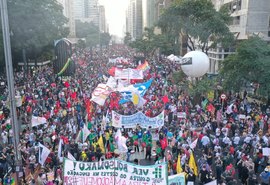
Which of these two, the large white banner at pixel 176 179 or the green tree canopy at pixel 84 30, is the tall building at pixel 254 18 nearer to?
the large white banner at pixel 176 179

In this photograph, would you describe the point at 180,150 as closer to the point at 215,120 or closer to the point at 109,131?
the point at 109,131

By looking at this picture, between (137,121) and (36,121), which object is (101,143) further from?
(36,121)

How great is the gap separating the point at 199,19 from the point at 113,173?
22.3 m

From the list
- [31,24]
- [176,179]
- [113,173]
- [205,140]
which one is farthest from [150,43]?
[113,173]

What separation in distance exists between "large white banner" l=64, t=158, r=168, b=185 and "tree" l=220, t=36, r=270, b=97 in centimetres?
1572

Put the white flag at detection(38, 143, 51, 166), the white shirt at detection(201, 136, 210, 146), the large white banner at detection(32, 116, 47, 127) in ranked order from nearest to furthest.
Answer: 1. the white flag at detection(38, 143, 51, 166)
2. the white shirt at detection(201, 136, 210, 146)
3. the large white banner at detection(32, 116, 47, 127)

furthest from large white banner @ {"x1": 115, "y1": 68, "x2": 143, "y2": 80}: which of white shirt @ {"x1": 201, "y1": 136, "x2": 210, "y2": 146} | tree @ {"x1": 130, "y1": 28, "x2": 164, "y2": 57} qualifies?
tree @ {"x1": 130, "y1": 28, "x2": 164, "y2": 57}

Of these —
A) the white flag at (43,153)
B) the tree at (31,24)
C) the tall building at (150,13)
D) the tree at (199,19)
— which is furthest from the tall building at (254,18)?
the tall building at (150,13)

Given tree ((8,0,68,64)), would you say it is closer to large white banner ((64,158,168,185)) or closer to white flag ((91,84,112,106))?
white flag ((91,84,112,106))

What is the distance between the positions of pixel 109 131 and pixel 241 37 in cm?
2419

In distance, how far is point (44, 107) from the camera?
2338 cm

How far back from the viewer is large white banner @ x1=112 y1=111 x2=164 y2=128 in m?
15.8

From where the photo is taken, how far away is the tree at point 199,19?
28172 mm

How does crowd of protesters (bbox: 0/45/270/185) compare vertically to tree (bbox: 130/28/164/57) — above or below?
below
